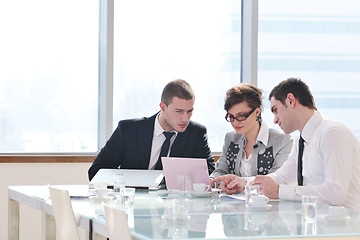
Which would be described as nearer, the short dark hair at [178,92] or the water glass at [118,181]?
the water glass at [118,181]

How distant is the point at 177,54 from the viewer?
5.36 metres

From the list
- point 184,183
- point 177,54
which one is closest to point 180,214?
point 184,183

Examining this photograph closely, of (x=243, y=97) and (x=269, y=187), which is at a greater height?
(x=243, y=97)

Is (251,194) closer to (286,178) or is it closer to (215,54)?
(286,178)

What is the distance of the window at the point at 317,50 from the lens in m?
5.52

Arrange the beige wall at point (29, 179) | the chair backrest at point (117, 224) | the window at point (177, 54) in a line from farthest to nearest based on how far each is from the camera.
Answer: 1. the window at point (177, 54)
2. the beige wall at point (29, 179)
3. the chair backrest at point (117, 224)

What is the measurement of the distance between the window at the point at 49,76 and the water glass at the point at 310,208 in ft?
10.2

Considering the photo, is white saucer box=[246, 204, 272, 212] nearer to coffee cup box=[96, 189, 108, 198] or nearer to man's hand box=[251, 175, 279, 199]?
man's hand box=[251, 175, 279, 199]

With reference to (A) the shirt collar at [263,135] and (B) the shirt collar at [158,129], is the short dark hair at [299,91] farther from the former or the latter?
(B) the shirt collar at [158,129]

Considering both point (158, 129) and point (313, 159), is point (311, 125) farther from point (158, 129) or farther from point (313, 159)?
point (158, 129)

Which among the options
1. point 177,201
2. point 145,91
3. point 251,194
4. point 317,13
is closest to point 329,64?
point 317,13

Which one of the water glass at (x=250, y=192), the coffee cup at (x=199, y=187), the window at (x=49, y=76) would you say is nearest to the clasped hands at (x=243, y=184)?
the coffee cup at (x=199, y=187)

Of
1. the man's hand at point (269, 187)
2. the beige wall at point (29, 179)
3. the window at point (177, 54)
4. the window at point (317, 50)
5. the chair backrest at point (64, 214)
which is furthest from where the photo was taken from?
the window at point (317, 50)

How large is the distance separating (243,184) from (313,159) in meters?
0.40
